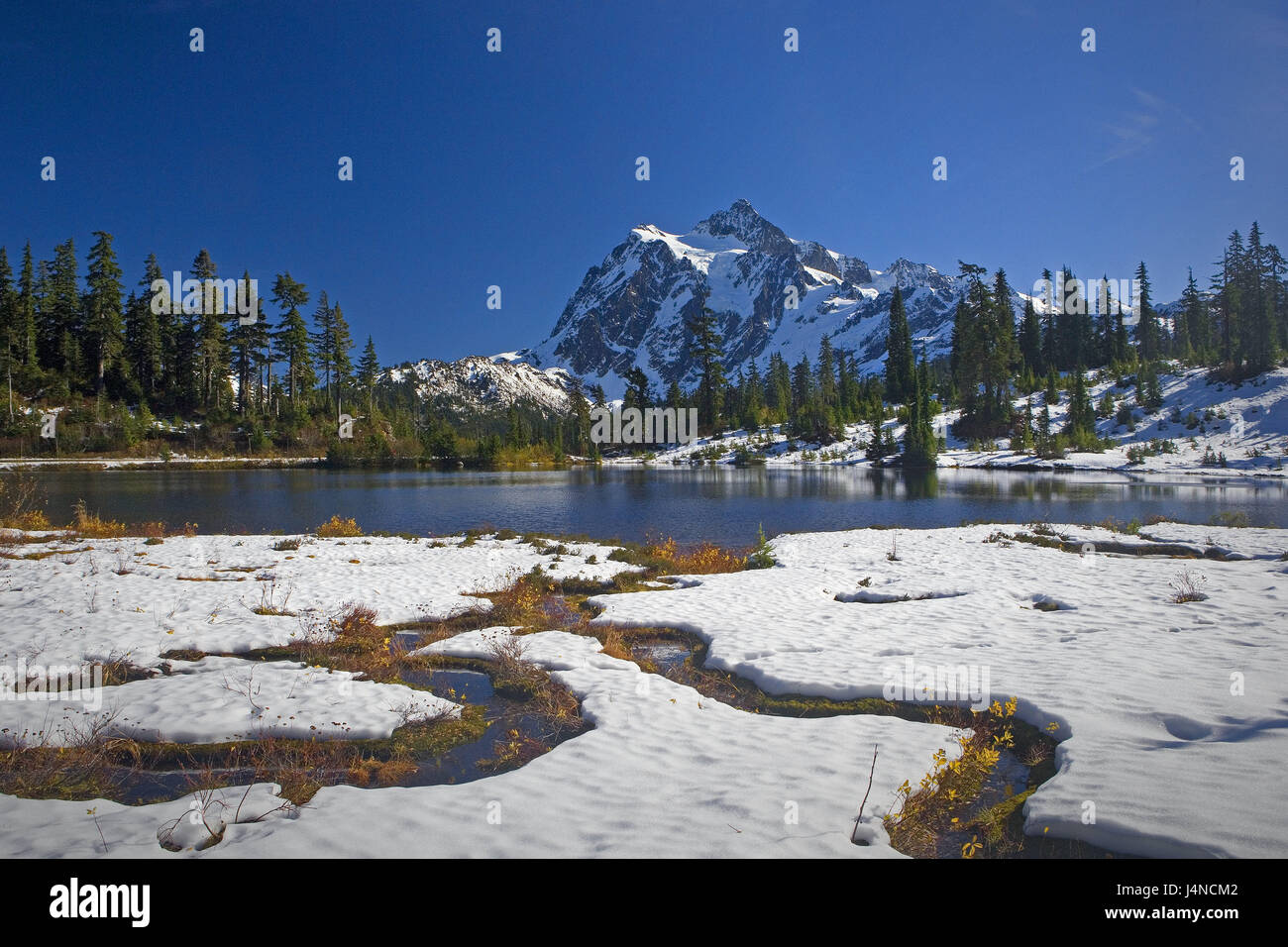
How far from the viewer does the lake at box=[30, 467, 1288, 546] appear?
26.8m

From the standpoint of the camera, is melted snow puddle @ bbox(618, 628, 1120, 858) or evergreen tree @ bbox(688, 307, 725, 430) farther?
evergreen tree @ bbox(688, 307, 725, 430)

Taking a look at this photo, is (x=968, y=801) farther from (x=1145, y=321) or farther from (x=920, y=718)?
(x=1145, y=321)

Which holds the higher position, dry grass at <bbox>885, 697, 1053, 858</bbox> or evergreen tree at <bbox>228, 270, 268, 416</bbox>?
evergreen tree at <bbox>228, 270, 268, 416</bbox>

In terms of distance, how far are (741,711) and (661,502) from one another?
29005mm

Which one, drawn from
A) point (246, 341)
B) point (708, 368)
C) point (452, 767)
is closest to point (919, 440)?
point (708, 368)

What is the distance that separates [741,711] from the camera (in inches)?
290

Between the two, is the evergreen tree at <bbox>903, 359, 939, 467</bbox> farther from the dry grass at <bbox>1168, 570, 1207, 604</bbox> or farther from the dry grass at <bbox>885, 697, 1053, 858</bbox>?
the dry grass at <bbox>885, 697, 1053, 858</bbox>

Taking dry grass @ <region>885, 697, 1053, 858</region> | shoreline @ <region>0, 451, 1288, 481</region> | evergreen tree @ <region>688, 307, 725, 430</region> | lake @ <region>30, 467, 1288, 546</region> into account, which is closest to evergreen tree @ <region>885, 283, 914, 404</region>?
evergreen tree @ <region>688, 307, 725, 430</region>

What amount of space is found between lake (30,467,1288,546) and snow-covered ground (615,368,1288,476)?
7.05 m

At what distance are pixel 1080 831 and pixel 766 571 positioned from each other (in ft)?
37.1

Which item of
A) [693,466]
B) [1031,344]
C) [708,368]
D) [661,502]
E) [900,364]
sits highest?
[1031,344]

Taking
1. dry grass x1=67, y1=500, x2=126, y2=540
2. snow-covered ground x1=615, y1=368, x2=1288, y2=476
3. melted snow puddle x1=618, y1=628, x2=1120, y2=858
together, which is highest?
snow-covered ground x1=615, y1=368, x2=1288, y2=476
